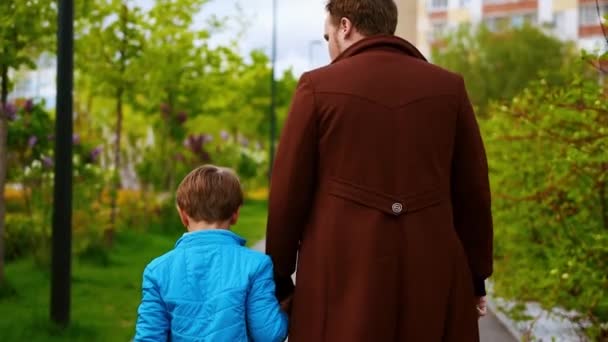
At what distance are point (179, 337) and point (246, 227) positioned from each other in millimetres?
16412

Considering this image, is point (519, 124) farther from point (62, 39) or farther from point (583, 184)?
point (62, 39)

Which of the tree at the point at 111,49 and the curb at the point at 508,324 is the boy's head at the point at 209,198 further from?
the tree at the point at 111,49

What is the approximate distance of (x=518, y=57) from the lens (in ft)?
130

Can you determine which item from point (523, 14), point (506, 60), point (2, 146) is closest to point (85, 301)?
point (2, 146)

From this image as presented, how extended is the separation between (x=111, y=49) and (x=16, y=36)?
205 inches

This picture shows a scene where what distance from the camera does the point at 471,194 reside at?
3594 millimetres

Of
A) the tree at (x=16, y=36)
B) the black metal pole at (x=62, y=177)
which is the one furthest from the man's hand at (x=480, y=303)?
the tree at (x=16, y=36)

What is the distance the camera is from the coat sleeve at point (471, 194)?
358 cm

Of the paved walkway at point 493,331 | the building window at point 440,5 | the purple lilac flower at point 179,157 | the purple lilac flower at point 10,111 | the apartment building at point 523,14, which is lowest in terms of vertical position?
the paved walkway at point 493,331

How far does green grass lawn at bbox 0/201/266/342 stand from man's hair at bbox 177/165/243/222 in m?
4.15

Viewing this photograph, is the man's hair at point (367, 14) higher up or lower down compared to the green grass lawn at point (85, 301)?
higher up

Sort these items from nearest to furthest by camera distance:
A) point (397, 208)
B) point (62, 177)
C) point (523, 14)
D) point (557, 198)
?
point (397, 208) → point (62, 177) → point (557, 198) → point (523, 14)

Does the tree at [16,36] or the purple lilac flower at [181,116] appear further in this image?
the purple lilac flower at [181,116]

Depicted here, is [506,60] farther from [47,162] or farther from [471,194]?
[471,194]
